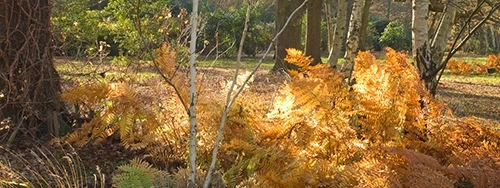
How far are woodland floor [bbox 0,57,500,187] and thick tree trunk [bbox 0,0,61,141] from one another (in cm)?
21

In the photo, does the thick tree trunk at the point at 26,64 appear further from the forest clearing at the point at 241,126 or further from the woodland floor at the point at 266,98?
the woodland floor at the point at 266,98

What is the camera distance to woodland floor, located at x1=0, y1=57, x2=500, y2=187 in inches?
176

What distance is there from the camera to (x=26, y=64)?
185 inches

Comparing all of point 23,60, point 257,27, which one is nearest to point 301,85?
point 23,60

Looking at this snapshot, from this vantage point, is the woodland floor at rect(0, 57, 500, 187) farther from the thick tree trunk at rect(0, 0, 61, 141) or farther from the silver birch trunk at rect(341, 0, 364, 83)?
the silver birch trunk at rect(341, 0, 364, 83)

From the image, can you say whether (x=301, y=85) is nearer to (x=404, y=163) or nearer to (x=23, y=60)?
(x=404, y=163)

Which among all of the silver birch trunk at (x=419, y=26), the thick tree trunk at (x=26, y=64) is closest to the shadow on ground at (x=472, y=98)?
the silver birch trunk at (x=419, y=26)

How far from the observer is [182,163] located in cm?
431

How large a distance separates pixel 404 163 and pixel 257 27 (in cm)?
2314

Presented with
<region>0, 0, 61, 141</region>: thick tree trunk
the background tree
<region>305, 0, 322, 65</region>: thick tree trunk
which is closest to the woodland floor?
<region>0, 0, 61, 141</region>: thick tree trunk

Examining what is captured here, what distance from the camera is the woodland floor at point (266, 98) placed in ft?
14.7

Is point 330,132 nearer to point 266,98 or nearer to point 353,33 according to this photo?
point 353,33

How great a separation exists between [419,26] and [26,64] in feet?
10.5

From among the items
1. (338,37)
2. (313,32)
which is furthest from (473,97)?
(313,32)
